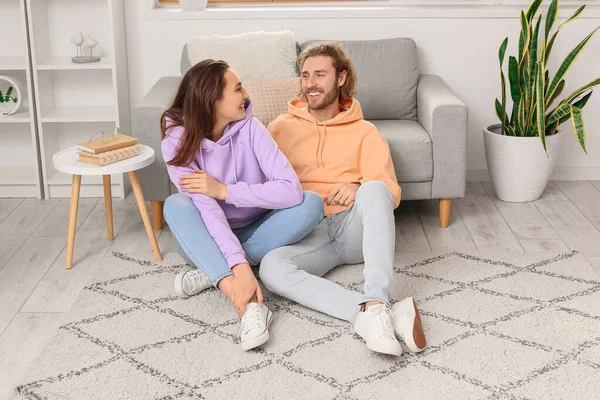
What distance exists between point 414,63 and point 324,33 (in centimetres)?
47

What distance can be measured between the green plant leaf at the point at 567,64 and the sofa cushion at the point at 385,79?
59 cm

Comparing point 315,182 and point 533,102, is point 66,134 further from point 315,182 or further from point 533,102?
point 533,102

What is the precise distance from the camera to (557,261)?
301 centimetres

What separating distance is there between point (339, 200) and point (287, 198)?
0.25 m

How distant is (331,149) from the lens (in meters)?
2.95

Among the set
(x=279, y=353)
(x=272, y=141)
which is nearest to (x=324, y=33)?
(x=272, y=141)

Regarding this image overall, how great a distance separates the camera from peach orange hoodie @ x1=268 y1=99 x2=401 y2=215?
2.94 meters

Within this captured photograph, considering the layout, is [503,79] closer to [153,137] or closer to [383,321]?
[153,137]

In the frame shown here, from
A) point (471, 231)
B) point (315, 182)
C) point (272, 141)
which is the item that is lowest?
point (471, 231)

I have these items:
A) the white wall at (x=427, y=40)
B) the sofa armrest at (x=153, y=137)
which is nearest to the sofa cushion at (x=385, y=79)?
the white wall at (x=427, y=40)

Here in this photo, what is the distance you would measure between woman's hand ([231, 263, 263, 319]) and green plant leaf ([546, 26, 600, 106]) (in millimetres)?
1811

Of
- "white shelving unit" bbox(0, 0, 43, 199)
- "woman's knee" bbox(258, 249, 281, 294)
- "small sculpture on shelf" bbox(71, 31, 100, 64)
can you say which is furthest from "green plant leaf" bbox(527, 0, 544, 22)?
"white shelving unit" bbox(0, 0, 43, 199)

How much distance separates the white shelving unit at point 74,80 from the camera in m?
3.67

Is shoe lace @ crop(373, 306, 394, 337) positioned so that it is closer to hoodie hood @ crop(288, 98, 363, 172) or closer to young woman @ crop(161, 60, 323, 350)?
young woman @ crop(161, 60, 323, 350)
